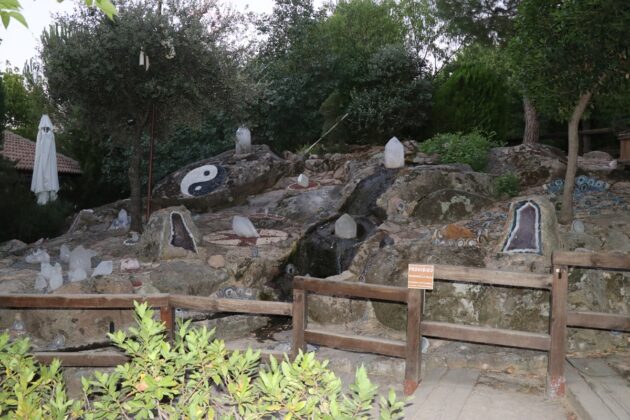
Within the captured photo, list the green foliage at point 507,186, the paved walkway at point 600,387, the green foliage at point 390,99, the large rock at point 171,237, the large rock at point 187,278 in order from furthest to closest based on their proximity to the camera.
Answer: the green foliage at point 390,99
the green foliage at point 507,186
the large rock at point 171,237
the large rock at point 187,278
the paved walkway at point 600,387

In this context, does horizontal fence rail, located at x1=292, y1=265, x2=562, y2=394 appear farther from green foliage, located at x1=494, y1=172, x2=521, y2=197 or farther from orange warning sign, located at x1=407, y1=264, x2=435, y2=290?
green foliage, located at x1=494, y1=172, x2=521, y2=197

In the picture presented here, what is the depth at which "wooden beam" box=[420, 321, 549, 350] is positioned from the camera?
498cm

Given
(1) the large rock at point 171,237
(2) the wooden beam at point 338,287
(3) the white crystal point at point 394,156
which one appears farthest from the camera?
(3) the white crystal point at point 394,156

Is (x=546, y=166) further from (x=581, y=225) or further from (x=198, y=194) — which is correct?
(x=198, y=194)

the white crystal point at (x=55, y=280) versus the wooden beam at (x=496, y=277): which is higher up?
the wooden beam at (x=496, y=277)

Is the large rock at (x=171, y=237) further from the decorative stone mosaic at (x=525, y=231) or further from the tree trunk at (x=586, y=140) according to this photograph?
the tree trunk at (x=586, y=140)

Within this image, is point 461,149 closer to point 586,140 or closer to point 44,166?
point 44,166

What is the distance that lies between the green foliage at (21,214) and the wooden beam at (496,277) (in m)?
11.0

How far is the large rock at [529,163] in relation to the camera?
1165 cm

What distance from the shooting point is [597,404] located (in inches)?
181

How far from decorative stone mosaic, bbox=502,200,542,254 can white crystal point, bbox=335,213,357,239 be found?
3.05 meters

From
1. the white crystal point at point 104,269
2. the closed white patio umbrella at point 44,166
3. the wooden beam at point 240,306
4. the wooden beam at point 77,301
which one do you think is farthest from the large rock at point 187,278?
the closed white patio umbrella at point 44,166

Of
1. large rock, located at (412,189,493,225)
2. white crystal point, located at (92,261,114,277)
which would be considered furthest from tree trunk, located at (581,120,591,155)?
white crystal point, located at (92,261,114,277)

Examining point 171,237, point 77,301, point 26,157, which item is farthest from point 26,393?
point 26,157
